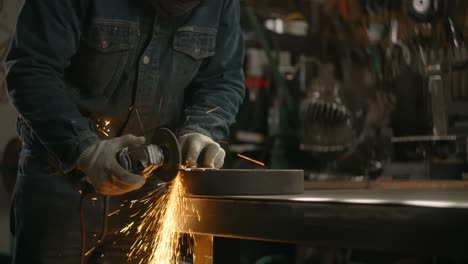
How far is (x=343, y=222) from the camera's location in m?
1.21

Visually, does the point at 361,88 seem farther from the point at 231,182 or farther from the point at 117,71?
the point at 231,182

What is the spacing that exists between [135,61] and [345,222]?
88 centimetres

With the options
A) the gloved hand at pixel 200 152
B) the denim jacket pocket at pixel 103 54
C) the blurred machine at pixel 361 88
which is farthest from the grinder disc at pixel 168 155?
the blurred machine at pixel 361 88

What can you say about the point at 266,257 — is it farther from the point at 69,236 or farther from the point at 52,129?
the point at 52,129

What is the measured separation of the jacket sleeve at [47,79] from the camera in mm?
1609

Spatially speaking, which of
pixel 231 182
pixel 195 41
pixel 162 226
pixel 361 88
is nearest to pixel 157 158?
pixel 231 182

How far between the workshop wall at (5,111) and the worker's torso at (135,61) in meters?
1.34

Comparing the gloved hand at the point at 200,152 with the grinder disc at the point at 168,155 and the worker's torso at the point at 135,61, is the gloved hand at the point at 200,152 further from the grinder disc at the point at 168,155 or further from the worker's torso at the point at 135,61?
the worker's torso at the point at 135,61

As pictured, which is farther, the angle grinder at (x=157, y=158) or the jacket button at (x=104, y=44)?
the jacket button at (x=104, y=44)

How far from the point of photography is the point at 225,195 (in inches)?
57.7

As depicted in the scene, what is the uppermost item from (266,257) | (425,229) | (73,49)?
(73,49)

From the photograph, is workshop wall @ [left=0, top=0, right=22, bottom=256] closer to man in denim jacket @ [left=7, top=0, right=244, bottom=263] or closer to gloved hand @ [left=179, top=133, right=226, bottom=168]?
man in denim jacket @ [left=7, top=0, right=244, bottom=263]

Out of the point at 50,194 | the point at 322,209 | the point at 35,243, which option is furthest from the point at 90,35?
the point at 322,209

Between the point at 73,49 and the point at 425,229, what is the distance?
3.23 feet
